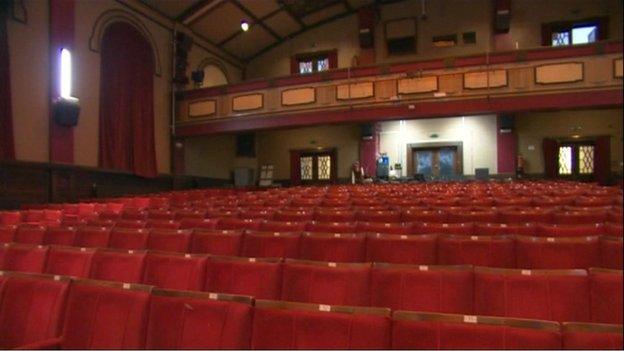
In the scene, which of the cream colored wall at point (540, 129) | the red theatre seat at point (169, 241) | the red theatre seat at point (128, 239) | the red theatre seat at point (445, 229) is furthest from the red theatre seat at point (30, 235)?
the cream colored wall at point (540, 129)

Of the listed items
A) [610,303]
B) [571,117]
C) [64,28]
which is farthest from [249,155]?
[610,303]

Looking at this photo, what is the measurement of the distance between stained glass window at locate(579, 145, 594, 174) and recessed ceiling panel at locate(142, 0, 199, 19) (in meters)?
4.39

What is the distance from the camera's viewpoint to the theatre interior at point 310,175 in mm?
677

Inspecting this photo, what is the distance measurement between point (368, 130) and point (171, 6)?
2.61m

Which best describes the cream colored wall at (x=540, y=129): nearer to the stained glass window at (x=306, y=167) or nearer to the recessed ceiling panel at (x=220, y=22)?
the stained glass window at (x=306, y=167)

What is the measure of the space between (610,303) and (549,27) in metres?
5.00

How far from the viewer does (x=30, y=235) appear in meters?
1.42

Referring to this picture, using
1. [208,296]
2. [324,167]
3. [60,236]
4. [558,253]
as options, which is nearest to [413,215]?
[558,253]

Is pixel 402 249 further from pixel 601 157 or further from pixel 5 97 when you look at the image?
pixel 601 157

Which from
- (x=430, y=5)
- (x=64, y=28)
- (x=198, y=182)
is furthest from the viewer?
(x=430, y=5)

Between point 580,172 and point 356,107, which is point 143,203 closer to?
point 356,107

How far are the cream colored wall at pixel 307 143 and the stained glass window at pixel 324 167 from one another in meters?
0.16

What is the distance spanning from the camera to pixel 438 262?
104cm

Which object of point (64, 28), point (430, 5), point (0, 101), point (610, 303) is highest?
point (430, 5)
